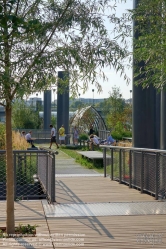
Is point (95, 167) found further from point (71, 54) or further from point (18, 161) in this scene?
point (71, 54)

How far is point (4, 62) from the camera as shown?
280 inches

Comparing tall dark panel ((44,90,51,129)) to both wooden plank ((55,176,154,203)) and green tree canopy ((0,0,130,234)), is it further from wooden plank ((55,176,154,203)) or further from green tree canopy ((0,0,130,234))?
green tree canopy ((0,0,130,234))

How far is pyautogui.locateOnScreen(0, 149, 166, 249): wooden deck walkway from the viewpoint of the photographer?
676cm

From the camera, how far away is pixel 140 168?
→ 38.6 ft

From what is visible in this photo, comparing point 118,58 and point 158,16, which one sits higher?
point 158,16

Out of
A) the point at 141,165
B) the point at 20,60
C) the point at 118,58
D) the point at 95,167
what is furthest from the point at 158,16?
the point at 95,167

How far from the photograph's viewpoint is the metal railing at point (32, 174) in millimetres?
10573

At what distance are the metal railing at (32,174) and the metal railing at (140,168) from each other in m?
2.23

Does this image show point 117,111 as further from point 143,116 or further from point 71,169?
point 143,116

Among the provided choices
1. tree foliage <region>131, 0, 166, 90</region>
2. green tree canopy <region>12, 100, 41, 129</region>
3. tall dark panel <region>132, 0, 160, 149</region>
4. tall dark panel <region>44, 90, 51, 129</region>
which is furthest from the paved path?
green tree canopy <region>12, 100, 41, 129</region>

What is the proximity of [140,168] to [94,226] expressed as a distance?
418cm

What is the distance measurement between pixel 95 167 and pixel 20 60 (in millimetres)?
13345

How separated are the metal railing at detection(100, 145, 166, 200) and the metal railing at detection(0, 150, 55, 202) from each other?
223 centimetres

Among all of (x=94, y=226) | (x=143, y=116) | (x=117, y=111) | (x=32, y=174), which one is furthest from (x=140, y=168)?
(x=117, y=111)
